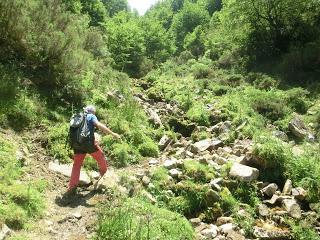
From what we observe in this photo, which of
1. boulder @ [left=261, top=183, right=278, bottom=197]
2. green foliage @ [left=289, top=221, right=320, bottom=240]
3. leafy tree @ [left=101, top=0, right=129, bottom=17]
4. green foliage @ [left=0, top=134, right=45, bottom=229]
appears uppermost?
leafy tree @ [left=101, top=0, right=129, bottom=17]

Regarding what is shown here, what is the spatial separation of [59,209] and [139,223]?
173 centimetres

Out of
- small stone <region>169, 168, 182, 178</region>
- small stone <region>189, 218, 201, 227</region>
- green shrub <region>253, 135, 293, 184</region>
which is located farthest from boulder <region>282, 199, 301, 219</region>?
small stone <region>169, 168, 182, 178</region>

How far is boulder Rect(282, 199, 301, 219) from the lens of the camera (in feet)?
23.9

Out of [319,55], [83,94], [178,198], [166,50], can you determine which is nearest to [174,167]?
[178,198]

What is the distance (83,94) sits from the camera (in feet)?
37.8

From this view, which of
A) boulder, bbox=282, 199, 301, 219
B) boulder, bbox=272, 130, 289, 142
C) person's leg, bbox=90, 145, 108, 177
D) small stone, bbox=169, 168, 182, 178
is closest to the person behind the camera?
boulder, bbox=282, 199, 301, 219

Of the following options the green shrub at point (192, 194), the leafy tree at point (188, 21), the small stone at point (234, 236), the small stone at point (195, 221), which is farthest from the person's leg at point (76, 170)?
the leafy tree at point (188, 21)

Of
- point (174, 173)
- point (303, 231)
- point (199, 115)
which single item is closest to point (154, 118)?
point (199, 115)

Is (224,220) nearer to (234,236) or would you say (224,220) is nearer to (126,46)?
(234,236)

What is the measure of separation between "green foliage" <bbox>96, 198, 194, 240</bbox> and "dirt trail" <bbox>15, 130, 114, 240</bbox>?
366 millimetres

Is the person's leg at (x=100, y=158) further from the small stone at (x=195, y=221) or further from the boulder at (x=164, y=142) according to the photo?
the boulder at (x=164, y=142)

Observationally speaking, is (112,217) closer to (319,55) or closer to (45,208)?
(45,208)

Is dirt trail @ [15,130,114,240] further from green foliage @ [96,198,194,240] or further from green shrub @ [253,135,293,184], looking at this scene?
green shrub @ [253,135,293,184]

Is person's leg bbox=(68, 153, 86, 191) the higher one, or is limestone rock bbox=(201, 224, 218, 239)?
person's leg bbox=(68, 153, 86, 191)
